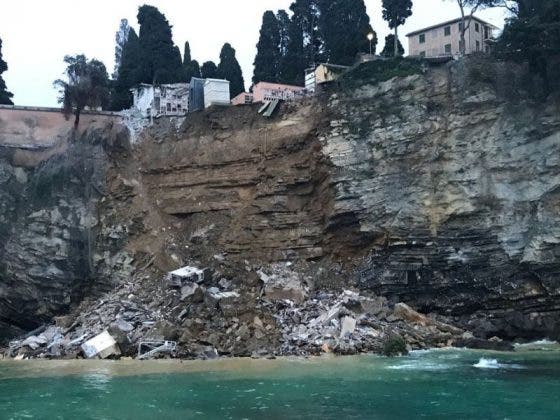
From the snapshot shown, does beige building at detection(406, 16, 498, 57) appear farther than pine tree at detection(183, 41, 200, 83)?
No

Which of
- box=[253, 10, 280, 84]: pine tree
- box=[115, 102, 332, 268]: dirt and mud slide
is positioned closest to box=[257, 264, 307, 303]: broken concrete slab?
box=[115, 102, 332, 268]: dirt and mud slide

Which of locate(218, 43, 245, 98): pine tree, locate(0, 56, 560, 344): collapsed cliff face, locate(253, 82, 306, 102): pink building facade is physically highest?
locate(218, 43, 245, 98): pine tree

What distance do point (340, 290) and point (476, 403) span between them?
15260 millimetres

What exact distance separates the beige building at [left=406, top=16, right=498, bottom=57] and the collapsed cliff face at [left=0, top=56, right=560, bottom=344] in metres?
13.1

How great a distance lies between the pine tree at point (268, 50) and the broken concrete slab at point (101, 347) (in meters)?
26.9

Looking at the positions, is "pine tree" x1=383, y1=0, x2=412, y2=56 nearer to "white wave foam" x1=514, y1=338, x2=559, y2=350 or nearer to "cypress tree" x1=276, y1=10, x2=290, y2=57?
"cypress tree" x1=276, y1=10, x2=290, y2=57

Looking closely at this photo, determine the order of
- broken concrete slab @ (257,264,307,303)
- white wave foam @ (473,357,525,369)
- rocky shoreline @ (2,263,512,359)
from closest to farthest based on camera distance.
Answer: white wave foam @ (473,357,525,369) < rocky shoreline @ (2,263,512,359) < broken concrete slab @ (257,264,307,303)

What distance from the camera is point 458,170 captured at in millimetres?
30297

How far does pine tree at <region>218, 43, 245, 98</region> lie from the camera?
159 ft

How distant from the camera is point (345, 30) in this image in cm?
4447

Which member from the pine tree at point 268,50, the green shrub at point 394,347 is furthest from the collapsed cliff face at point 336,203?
the pine tree at point 268,50

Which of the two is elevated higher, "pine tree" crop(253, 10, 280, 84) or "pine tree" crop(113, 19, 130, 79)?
"pine tree" crop(113, 19, 130, 79)

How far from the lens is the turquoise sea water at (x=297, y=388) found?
49.3 feet

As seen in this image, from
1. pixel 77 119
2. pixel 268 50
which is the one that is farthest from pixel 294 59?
pixel 77 119
